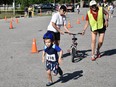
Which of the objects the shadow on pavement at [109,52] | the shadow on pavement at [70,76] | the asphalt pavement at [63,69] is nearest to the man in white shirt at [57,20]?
the asphalt pavement at [63,69]

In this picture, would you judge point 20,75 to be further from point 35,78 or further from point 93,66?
point 93,66

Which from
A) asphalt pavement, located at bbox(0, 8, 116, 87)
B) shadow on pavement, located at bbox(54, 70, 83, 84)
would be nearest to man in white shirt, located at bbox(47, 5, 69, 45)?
asphalt pavement, located at bbox(0, 8, 116, 87)

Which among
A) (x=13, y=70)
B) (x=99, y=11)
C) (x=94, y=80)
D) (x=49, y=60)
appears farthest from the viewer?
(x=99, y=11)

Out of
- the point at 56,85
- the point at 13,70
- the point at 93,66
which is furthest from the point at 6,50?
the point at 56,85

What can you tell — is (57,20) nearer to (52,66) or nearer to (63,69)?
(63,69)

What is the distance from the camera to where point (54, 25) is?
9.59 metres

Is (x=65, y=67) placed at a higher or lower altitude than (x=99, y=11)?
lower

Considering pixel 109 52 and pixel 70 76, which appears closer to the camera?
pixel 70 76

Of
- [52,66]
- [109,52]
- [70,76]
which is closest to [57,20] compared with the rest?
[70,76]

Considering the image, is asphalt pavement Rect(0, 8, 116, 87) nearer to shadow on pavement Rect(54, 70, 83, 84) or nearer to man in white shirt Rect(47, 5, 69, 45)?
shadow on pavement Rect(54, 70, 83, 84)

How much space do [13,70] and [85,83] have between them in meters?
2.56

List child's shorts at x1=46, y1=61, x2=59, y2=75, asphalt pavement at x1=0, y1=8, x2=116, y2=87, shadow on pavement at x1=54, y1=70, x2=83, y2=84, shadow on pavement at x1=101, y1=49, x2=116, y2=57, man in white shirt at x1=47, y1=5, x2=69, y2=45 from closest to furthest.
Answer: child's shorts at x1=46, y1=61, x2=59, y2=75, asphalt pavement at x1=0, y1=8, x2=116, y2=87, shadow on pavement at x1=54, y1=70, x2=83, y2=84, man in white shirt at x1=47, y1=5, x2=69, y2=45, shadow on pavement at x1=101, y1=49, x2=116, y2=57

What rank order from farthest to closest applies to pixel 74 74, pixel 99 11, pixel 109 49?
pixel 109 49
pixel 99 11
pixel 74 74

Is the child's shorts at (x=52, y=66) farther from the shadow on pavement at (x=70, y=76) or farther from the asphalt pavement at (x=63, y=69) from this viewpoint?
the shadow on pavement at (x=70, y=76)
